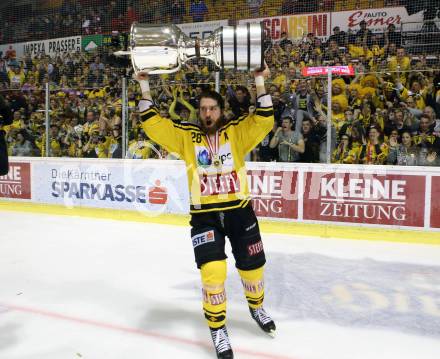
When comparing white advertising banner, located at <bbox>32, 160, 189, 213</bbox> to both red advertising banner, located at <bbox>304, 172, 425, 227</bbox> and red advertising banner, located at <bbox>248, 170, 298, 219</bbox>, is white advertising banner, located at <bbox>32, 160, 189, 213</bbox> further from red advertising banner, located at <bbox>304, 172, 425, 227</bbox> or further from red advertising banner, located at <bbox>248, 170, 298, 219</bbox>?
red advertising banner, located at <bbox>304, 172, 425, 227</bbox>

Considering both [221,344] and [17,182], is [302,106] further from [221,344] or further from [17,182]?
[17,182]

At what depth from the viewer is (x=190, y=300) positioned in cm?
347

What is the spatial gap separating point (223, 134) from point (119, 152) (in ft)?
14.7

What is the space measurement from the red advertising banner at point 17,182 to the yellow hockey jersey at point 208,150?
Answer: 5.78m

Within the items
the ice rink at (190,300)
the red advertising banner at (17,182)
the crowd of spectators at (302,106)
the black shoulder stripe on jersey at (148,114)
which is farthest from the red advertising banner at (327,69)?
the red advertising banner at (17,182)

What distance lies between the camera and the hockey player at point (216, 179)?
8.47 ft

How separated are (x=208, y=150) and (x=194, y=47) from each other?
571 mm

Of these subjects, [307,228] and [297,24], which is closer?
[307,228]

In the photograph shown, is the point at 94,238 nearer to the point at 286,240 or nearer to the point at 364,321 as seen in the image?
the point at 286,240

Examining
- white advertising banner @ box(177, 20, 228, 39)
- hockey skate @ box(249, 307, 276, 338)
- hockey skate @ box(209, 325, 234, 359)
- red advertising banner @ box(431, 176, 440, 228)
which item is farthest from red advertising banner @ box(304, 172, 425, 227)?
white advertising banner @ box(177, 20, 228, 39)

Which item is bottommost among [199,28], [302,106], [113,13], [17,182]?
[17,182]

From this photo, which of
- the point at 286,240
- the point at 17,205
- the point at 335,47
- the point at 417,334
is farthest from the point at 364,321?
the point at 17,205

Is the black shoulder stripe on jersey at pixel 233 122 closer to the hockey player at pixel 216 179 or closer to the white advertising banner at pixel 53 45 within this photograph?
the hockey player at pixel 216 179

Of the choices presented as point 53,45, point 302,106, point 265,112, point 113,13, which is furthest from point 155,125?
point 53,45
